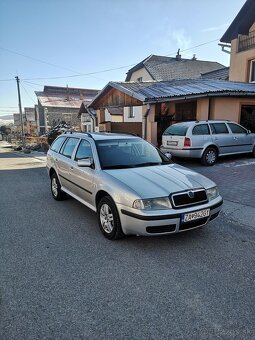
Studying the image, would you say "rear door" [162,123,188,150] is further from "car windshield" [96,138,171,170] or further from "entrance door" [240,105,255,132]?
"entrance door" [240,105,255,132]

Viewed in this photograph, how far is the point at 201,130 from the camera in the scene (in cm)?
955

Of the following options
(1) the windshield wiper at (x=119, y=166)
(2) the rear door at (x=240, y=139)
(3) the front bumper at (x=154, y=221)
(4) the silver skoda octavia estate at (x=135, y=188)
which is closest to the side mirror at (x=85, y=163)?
(4) the silver skoda octavia estate at (x=135, y=188)

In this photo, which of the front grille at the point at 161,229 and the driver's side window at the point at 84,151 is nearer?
the front grille at the point at 161,229

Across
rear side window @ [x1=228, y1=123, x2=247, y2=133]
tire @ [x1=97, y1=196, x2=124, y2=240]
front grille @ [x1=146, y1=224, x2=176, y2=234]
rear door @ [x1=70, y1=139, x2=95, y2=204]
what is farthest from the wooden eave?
front grille @ [x1=146, y1=224, x2=176, y2=234]

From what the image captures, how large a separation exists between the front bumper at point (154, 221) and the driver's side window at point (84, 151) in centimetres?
153

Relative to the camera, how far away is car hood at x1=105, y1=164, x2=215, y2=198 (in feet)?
11.9

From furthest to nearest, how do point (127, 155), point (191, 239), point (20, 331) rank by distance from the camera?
point (127, 155), point (191, 239), point (20, 331)

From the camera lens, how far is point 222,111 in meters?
11.9

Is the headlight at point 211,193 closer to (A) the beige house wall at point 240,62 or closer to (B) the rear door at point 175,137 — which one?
(B) the rear door at point 175,137

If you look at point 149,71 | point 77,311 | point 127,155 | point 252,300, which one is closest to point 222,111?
point 127,155

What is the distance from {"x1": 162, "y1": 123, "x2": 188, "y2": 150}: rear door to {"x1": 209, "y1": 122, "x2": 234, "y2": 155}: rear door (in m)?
1.18

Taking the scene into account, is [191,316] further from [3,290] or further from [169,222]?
[3,290]

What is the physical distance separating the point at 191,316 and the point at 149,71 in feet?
83.7

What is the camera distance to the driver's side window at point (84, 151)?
489cm
